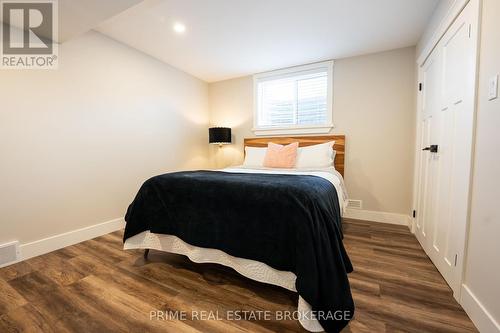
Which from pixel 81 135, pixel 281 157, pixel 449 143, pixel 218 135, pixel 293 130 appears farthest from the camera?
pixel 218 135

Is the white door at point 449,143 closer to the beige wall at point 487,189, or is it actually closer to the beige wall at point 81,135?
the beige wall at point 487,189

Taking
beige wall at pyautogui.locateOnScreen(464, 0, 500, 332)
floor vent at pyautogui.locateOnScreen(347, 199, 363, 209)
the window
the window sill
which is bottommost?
floor vent at pyautogui.locateOnScreen(347, 199, 363, 209)

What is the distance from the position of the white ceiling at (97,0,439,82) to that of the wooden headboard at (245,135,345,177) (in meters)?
1.12

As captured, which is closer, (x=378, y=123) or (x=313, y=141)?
(x=378, y=123)

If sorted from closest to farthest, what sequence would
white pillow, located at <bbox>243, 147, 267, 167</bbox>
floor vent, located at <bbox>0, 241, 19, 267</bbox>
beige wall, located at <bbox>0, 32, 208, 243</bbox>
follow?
floor vent, located at <bbox>0, 241, 19, 267</bbox> < beige wall, located at <bbox>0, 32, 208, 243</bbox> < white pillow, located at <bbox>243, 147, 267, 167</bbox>

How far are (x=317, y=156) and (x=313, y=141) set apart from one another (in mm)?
454

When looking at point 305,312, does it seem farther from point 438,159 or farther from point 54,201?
point 54,201

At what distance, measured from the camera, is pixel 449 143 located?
5.10 feet

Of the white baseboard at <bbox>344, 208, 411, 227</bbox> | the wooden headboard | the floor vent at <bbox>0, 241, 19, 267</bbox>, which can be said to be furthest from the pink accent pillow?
the floor vent at <bbox>0, 241, 19, 267</bbox>

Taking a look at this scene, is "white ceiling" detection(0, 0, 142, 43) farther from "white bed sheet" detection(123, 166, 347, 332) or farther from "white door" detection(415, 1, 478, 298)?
"white door" detection(415, 1, 478, 298)

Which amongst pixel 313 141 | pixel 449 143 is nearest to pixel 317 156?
pixel 313 141

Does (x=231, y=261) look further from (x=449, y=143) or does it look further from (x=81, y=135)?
(x=81, y=135)

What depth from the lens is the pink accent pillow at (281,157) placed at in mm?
2871

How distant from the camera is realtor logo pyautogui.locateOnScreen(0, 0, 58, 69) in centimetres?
167
